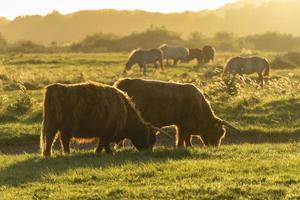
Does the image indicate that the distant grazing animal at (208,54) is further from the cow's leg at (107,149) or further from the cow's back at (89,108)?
the cow's leg at (107,149)

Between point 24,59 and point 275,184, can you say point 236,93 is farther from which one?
point 24,59

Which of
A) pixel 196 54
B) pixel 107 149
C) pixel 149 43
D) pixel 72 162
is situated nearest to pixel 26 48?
pixel 149 43

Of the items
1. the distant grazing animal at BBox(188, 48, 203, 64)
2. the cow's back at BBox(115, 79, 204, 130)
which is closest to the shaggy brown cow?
the cow's back at BBox(115, 79, 204, 130)

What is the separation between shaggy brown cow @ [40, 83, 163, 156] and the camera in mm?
13781

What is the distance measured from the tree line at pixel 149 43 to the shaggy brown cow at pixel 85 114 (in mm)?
54533

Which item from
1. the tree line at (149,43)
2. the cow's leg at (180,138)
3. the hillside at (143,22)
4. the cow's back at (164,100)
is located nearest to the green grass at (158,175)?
the cow's back at (164,100)

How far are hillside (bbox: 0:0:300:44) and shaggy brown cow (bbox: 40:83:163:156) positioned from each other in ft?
481

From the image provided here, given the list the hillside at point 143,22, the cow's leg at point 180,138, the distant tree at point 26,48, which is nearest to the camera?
the cow's leg at point 180,138

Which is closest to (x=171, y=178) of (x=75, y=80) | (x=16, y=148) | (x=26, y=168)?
(x=26, y=168)

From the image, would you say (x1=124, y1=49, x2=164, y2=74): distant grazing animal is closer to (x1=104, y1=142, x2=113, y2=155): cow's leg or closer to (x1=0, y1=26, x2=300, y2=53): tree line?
(x1=0, y1=26, x2=300, y2=53): tree line

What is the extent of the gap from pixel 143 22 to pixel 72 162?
160474mm

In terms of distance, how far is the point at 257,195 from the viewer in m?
9.91

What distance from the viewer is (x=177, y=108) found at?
1609cm

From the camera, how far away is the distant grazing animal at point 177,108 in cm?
1584
